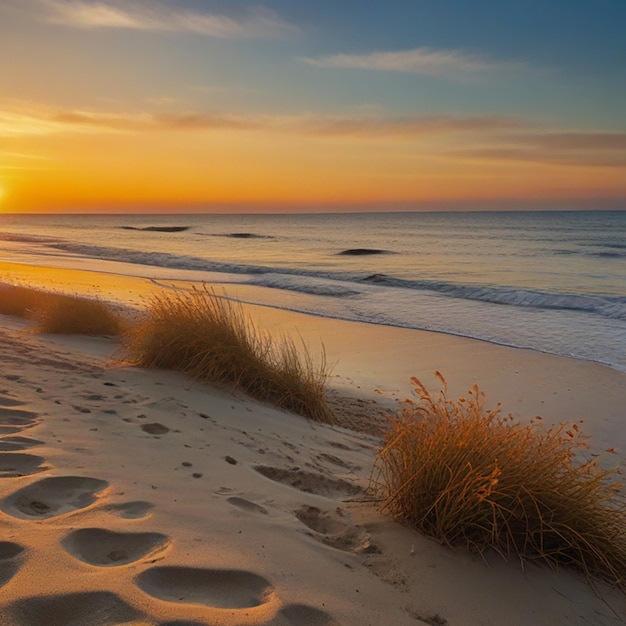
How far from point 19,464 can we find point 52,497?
534 mm

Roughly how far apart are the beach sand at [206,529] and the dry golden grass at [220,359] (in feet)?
1.10

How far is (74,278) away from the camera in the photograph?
2056cm

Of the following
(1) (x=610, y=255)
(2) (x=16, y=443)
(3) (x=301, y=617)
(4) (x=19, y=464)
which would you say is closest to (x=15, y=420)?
(2) (x=16, y=443)

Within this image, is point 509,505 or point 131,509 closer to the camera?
point 131,509

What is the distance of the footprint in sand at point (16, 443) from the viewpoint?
12.3ft

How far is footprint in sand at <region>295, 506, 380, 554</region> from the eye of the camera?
3178mm

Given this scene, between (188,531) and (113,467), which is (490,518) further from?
(113,467)

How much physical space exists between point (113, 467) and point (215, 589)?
1.47 meters

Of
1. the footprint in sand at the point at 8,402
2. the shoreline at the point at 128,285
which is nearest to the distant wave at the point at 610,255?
the shoreline at the point at 128,285

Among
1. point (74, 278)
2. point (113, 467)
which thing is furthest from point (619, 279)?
point (113, 467)

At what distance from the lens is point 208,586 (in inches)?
98.0

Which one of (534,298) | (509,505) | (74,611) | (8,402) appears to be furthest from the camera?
(534,298)

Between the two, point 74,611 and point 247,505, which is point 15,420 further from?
point 74,611

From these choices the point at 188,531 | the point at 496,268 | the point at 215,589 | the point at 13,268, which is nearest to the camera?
the point at 215,589
